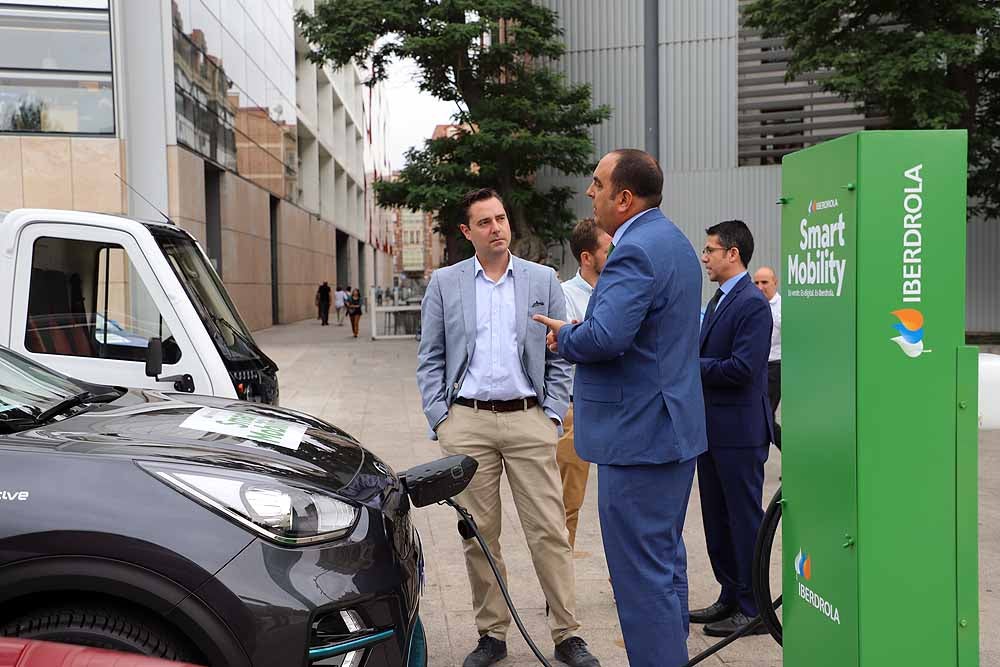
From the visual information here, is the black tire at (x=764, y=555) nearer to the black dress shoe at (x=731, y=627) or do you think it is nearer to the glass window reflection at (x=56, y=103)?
the black dress shoe at (x=731, y=627)

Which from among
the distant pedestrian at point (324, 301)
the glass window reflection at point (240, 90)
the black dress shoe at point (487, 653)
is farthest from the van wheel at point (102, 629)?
the distant pedestrian at point (324, 301)

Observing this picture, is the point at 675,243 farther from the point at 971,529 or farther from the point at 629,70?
the point at 629,70

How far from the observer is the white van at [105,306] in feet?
17.6

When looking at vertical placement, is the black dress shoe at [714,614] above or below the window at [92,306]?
below

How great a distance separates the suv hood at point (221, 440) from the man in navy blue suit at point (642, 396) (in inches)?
31.9

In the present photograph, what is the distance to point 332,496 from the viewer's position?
2.94 metres

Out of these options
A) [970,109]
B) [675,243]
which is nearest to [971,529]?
[675,243]

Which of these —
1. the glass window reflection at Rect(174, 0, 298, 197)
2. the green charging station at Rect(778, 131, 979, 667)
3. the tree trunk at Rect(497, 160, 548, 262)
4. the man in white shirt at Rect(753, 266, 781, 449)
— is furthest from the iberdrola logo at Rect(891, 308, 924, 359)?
the glass window reflection at Rect(174, 0, 298, 197)

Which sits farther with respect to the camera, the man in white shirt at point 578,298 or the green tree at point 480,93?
the green tree at point 480,93

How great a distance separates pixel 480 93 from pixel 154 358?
1676 cm

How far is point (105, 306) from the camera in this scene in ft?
18.2

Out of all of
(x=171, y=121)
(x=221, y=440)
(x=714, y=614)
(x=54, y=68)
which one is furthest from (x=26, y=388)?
(x=171, y=121)

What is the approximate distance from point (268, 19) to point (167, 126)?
45.6ft

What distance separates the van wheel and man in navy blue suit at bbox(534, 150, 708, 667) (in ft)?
4.81
